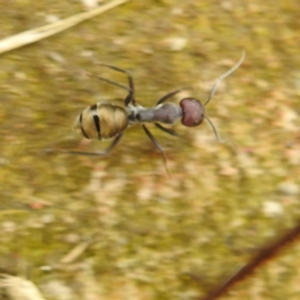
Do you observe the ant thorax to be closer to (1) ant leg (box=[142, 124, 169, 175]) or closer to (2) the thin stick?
(1) ant leg (box=[142, 124, 169, 175])

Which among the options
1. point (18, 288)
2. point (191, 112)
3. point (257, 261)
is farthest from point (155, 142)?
point (18, 288)

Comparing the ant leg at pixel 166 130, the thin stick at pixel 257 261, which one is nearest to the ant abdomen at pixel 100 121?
the ant leg at pixel 166 130

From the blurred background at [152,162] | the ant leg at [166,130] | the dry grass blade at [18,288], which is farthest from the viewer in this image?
the ant leg at [166,130]

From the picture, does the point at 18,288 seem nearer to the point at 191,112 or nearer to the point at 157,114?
the point at 157,114

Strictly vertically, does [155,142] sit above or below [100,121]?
below

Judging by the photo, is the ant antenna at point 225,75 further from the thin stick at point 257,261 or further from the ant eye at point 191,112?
the thin stick at point 257,261

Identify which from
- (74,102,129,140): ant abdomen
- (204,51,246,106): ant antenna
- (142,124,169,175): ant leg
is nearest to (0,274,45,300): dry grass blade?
(74,102,129,140): ant abdomen
